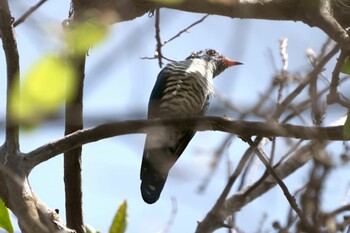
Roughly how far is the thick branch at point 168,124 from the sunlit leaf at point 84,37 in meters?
1.48

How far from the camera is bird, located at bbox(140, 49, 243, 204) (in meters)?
4.49

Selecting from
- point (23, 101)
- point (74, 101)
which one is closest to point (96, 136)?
point (74, 101)

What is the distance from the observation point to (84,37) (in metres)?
1.42

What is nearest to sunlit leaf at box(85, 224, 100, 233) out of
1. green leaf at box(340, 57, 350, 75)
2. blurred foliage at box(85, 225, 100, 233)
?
blurred foliage at box(85, 225, 100, 233)

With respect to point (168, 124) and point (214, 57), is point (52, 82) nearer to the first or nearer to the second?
point (168, 124)

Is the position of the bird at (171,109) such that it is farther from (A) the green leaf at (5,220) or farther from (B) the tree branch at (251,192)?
(A) the green leaf at (5,220)

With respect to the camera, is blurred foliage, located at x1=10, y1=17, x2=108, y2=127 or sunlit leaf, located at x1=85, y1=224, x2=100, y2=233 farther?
sunlit leaf, located at x1=85, y1=224, x2=100, y2=233

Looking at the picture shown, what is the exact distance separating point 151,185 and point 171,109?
67 centimetres

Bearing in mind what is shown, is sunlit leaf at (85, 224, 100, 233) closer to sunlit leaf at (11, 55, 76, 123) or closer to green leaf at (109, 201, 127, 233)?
green leaf at (109, 201, 127, 233)

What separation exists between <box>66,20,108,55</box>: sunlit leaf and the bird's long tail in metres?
2.95

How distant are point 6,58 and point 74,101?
35cm

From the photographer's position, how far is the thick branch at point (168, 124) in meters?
2.87

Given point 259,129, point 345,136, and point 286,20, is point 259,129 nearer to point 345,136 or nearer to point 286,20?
point 345,136

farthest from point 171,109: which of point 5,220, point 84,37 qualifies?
point 84,37
